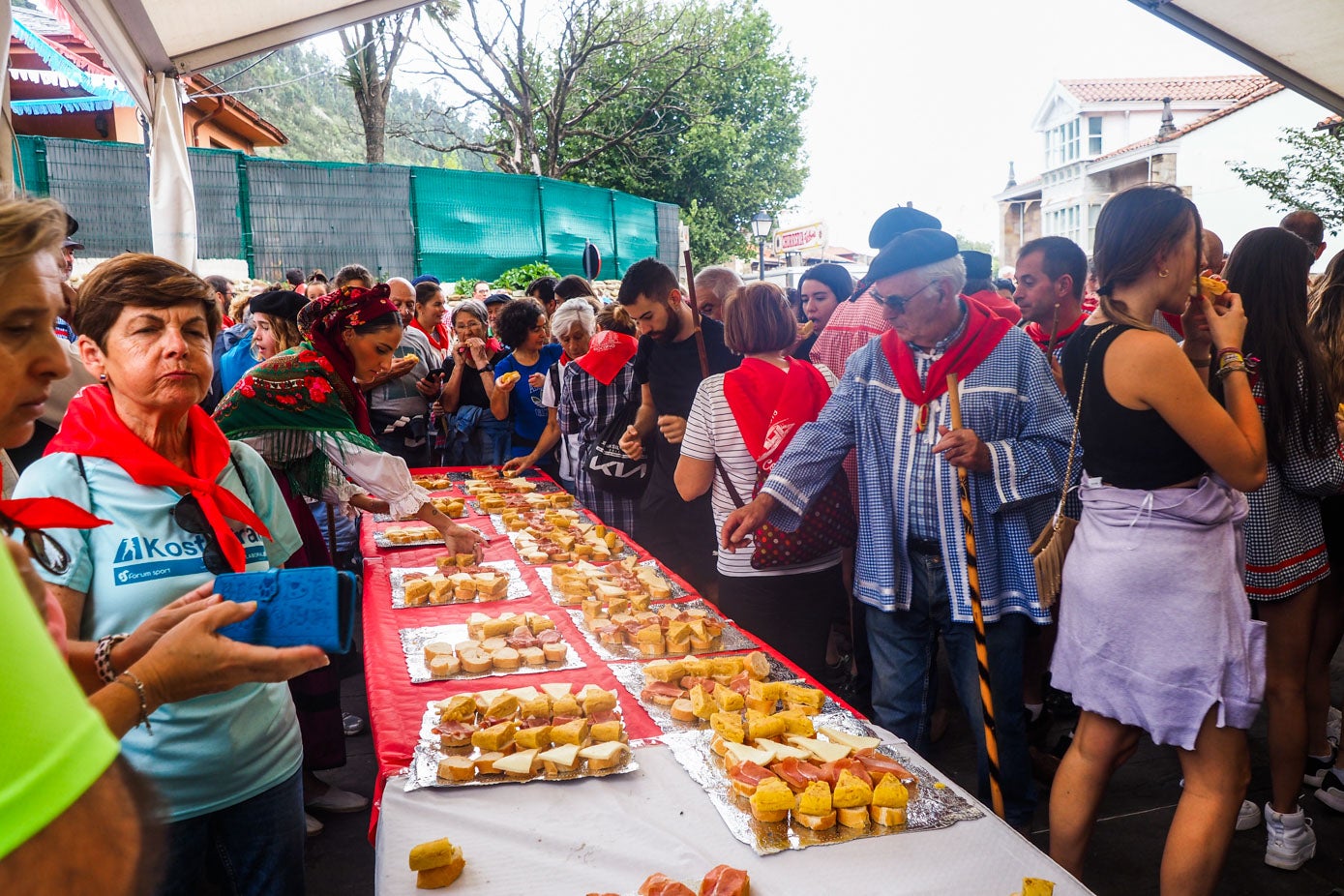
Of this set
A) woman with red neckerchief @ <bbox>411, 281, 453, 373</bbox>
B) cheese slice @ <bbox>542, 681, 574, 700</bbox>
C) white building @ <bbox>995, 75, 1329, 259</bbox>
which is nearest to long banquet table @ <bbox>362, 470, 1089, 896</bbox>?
cheese slice @ <bbox>542, 681, 574, 700</bbox>

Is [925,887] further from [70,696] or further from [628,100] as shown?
[628,100]

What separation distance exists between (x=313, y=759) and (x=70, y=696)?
2.93m

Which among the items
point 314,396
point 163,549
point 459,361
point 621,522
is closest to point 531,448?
point 459,361

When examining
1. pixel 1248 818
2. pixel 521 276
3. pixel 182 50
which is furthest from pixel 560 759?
pixel 521 276

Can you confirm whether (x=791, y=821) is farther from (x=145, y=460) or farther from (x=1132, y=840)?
(x=1132, y=840)

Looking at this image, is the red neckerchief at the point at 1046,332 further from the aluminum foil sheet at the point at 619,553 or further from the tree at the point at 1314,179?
the tree at the point at 1314,179

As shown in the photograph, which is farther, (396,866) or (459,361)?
(459,361)

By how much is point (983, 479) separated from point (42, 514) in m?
2.17

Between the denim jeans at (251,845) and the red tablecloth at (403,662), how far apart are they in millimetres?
181

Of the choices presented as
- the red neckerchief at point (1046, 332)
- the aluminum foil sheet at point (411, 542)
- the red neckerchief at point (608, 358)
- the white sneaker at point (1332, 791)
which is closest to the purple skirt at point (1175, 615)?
the white sneaker at point (1332, 791)

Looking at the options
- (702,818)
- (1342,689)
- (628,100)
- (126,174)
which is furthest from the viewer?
(628,100)

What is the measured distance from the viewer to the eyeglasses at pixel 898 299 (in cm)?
257

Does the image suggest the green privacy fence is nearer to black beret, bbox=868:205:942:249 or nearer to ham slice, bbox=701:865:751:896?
black beret, bbox=868:205:942:249

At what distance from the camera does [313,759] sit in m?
3.17
